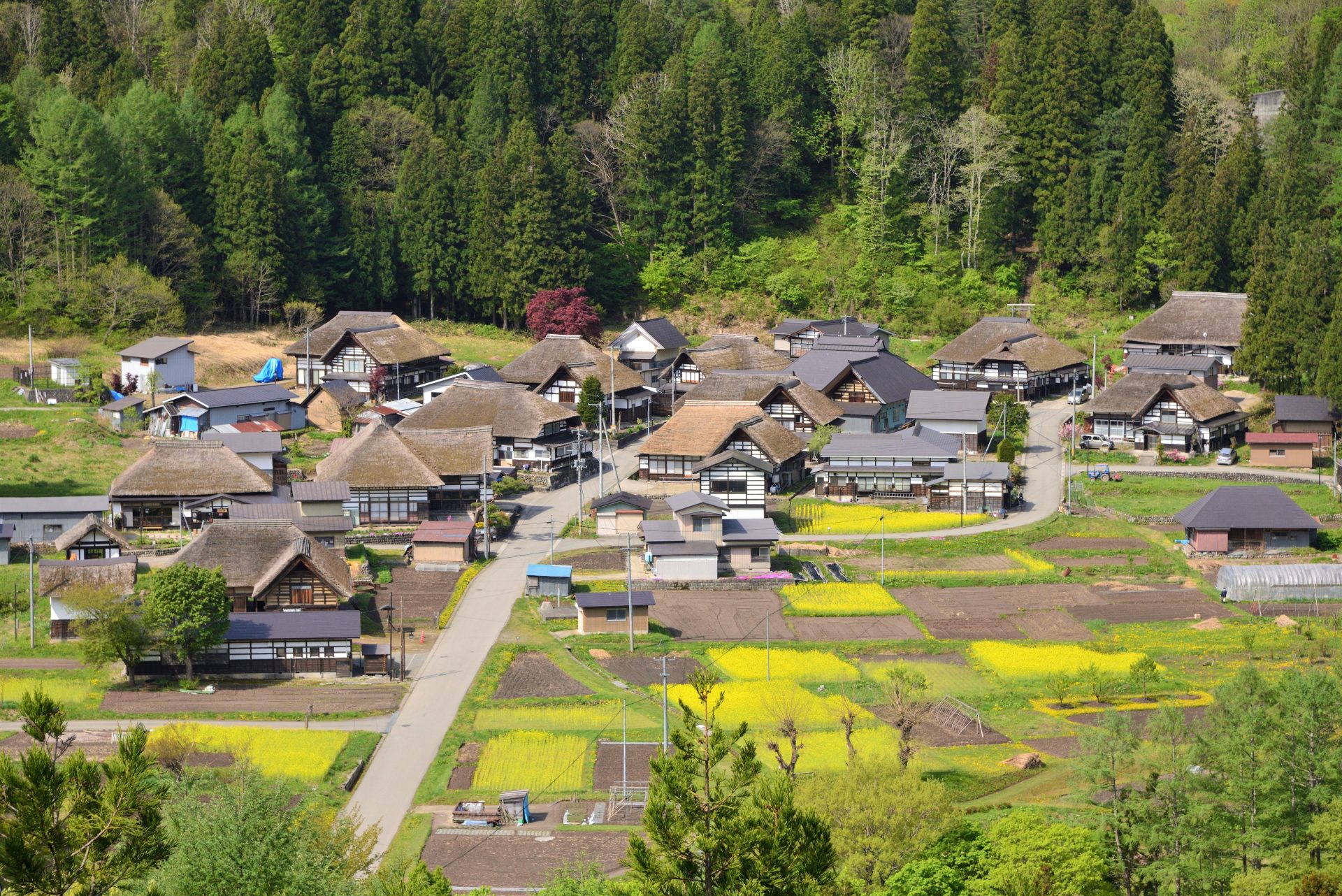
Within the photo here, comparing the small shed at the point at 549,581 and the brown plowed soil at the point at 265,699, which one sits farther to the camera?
the small shed at the point at 549,581

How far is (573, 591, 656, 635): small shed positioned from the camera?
1555 inches

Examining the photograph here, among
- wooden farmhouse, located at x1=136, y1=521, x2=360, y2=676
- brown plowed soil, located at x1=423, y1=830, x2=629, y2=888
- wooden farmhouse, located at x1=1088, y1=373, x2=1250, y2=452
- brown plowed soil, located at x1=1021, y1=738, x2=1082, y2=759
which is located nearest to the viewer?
brown plowed soil, located at x1=423, y1=830, x2=629, y2=888

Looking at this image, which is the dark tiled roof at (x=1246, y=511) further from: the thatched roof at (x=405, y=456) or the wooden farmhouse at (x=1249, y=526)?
the thatched roof at (x=405, y=456)

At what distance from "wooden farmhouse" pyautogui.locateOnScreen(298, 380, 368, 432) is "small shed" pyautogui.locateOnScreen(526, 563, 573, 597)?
55.3ft

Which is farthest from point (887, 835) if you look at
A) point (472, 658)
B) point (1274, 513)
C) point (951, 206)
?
point (951, 206)

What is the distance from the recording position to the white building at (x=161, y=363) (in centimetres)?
5750

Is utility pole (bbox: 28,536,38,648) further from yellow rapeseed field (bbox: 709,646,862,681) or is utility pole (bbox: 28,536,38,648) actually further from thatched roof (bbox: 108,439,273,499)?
yellow rapeseed field (bbox: 709,646,862,681)

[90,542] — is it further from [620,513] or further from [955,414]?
[955,414]

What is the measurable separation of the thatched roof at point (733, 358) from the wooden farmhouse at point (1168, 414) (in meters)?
11.8

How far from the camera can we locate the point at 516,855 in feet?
91.0

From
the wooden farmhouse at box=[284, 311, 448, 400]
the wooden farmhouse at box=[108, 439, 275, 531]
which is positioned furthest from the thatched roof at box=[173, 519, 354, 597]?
the wooden farmhouse at box=[284, 311, 448, 400]

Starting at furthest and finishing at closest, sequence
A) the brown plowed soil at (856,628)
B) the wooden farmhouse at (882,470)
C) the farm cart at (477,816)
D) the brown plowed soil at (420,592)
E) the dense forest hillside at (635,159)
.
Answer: the dense forest hillside at (635,159)
the wooden farmhouse at (882,470)
the brown plowed soil at (420,592)
the brown plowed soil at (856,628)
the farm cart at (477,816)

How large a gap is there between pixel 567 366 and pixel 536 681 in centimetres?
2405

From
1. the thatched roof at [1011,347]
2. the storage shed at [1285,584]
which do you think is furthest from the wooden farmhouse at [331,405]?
the storage shed at [1285,584]
